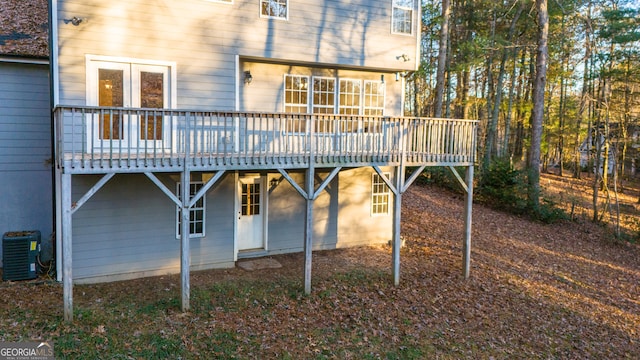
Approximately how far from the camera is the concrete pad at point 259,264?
10.5 meters

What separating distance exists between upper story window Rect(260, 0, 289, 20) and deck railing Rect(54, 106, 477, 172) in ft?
9.01

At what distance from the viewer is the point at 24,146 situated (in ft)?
33.5

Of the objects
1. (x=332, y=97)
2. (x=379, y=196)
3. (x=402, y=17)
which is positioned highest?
(x=402, y=17)

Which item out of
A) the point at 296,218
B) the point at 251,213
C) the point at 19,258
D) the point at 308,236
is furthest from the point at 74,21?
the point at 296,218

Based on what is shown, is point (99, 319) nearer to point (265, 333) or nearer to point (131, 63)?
point (265, 333)

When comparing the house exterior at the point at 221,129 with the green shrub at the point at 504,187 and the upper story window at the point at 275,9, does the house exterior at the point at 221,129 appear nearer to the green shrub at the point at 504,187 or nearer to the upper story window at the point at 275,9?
the upper story window at the point at 275,9

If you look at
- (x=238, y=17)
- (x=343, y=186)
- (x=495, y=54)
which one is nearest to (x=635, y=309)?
(x=343, y=186)

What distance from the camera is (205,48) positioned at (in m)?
9.73

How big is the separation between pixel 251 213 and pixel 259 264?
1543 mm

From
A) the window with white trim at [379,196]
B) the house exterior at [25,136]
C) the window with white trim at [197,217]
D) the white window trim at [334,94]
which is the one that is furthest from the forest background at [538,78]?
the house exterior at [25,136]

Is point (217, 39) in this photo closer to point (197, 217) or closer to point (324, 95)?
point (324, 95)

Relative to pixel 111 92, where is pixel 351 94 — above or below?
above

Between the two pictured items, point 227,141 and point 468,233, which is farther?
point 468,233

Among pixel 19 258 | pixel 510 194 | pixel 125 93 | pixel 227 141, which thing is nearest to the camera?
pixel 19 258
